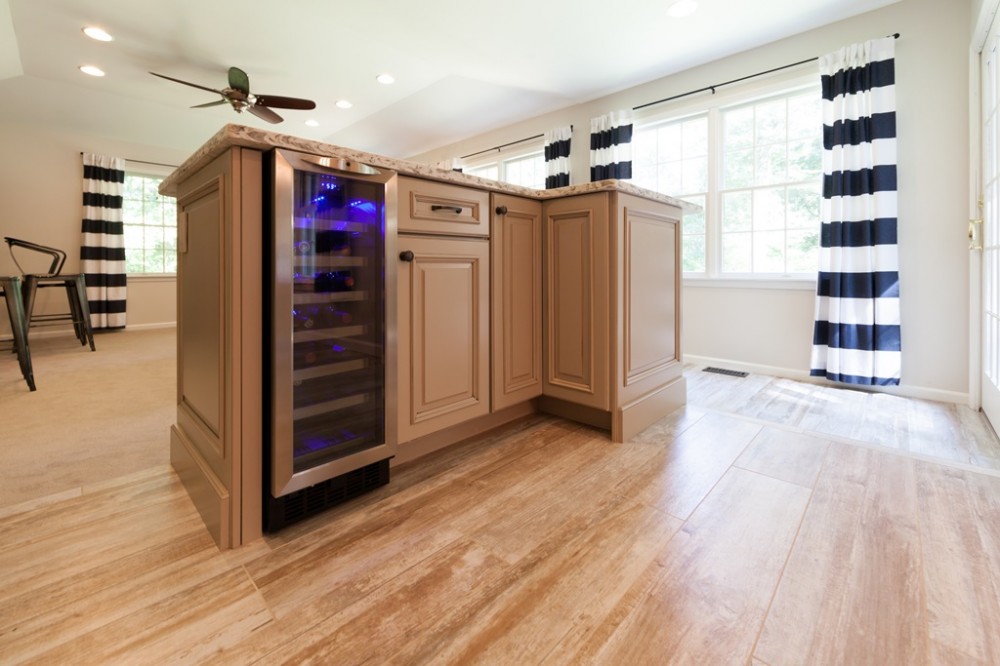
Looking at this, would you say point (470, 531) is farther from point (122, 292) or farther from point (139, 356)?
point (122, 292)

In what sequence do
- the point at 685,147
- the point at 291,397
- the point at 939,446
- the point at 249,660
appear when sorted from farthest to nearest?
the point at 685,147
the point at 939,446
the point at 291,397
the point at 249,660

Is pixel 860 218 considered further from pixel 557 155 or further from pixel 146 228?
pixel 146 228

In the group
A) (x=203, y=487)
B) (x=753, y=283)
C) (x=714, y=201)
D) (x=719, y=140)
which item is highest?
(x=719, y=140)

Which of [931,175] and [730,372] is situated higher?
[931,175]

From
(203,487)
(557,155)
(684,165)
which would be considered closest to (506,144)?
(557,155)

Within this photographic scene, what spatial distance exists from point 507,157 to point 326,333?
179 inches

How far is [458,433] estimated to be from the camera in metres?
1.77

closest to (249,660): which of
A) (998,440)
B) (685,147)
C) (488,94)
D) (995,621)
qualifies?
(995,621)

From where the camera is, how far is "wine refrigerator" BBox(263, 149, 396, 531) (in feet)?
3.60

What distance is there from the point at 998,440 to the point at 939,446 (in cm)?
30

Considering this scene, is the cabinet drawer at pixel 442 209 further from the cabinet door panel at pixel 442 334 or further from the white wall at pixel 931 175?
the white wall at pixel 931 175

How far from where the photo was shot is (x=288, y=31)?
3.18m

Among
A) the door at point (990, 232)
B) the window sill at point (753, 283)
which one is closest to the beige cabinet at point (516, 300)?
the window sill at point (753, 283)

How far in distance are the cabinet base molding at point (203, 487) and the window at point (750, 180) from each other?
11.3 ft
